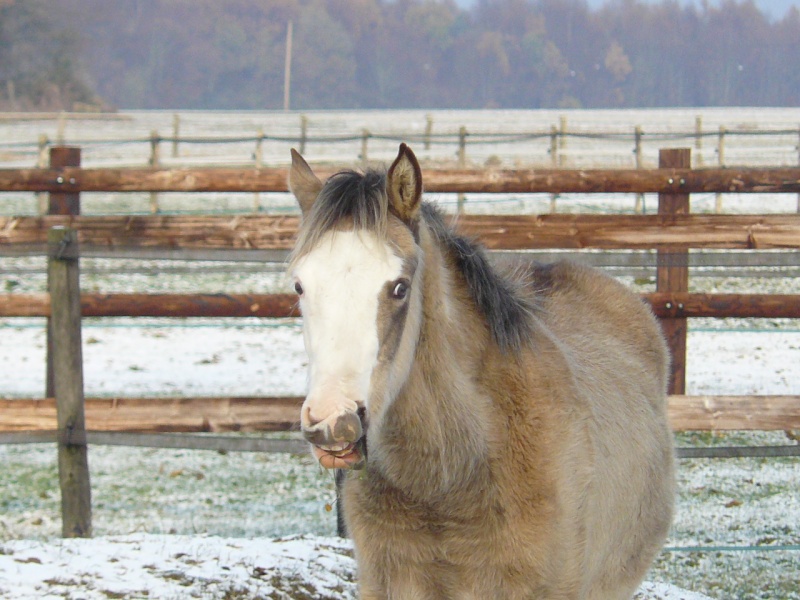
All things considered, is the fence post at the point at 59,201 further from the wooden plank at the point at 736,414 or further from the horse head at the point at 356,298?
the horse head at the point at 356,298

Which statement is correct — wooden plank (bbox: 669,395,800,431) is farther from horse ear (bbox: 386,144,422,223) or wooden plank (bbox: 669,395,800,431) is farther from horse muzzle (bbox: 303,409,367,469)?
horse muzzle (bbox: 303,409,367,469)

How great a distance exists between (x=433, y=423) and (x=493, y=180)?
134 inches

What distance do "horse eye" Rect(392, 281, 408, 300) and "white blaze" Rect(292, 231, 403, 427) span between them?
0.09 ft

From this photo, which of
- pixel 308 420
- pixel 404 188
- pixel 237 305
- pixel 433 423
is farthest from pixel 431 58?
pixel 308 420

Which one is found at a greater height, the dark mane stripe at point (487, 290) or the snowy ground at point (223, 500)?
the dark mane stripe at point (487, 290)

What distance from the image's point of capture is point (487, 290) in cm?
303

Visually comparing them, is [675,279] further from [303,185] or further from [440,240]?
[303,185]

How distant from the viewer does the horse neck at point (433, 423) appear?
2.79 m

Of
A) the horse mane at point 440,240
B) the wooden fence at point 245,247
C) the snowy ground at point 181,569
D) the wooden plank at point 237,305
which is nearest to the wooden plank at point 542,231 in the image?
the wooden fence at point 245,247

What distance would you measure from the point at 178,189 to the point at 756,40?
283ft

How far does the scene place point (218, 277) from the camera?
13.0m

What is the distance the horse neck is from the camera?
2.79 meters

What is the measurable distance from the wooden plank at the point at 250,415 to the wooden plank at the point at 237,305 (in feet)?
1.60

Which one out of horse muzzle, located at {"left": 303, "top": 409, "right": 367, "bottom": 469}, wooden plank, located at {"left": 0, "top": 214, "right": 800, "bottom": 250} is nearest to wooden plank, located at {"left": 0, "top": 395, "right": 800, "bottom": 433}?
wooden plank, located at {"left": 0, "top": 214, "right": 800, "bottom": 250}
